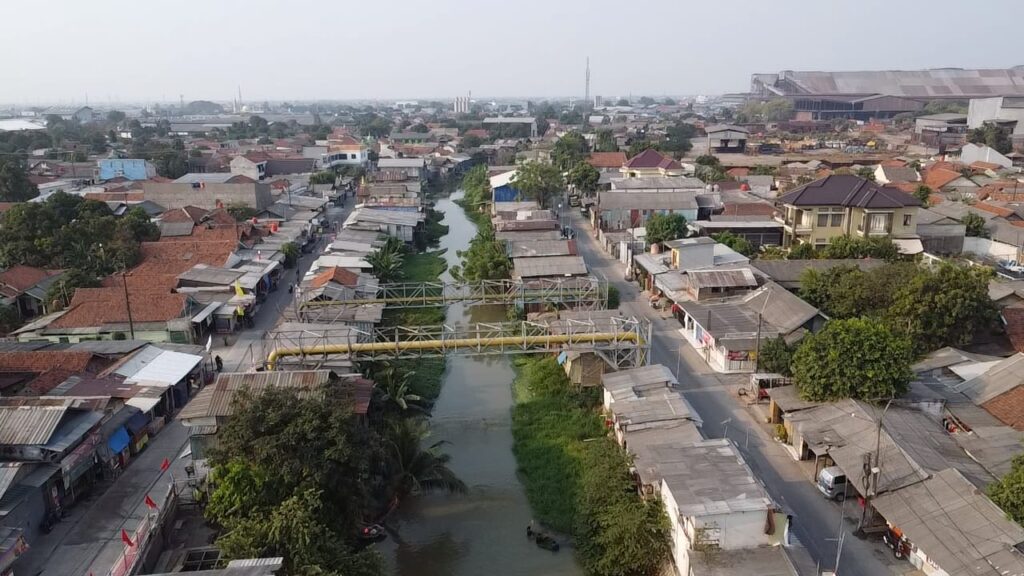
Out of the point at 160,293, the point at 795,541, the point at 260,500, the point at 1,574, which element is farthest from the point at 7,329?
the point at 795,541

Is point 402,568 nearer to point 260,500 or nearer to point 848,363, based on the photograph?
point 260,500

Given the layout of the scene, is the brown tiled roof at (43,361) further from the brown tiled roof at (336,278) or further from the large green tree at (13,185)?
the large green tree at (13,185)

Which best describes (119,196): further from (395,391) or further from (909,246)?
(909,246)

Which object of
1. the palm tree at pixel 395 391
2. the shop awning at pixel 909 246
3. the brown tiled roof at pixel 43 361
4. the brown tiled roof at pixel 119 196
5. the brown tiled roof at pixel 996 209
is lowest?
the palm tree at pixel 395 391

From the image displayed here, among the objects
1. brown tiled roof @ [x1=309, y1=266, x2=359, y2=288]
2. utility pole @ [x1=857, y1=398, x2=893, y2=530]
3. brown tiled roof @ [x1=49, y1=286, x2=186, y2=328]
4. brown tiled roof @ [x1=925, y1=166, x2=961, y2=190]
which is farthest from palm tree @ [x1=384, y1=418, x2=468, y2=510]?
brown tiled roof @ [x1=925, y1=166, x2=961, y2=190]

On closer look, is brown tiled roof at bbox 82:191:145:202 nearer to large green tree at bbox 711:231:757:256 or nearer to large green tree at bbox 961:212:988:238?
large green tree at bbox 711:231:757:256

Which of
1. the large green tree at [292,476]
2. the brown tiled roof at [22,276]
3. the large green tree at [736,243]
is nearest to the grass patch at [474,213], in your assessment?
the large green tree at [736,243]
